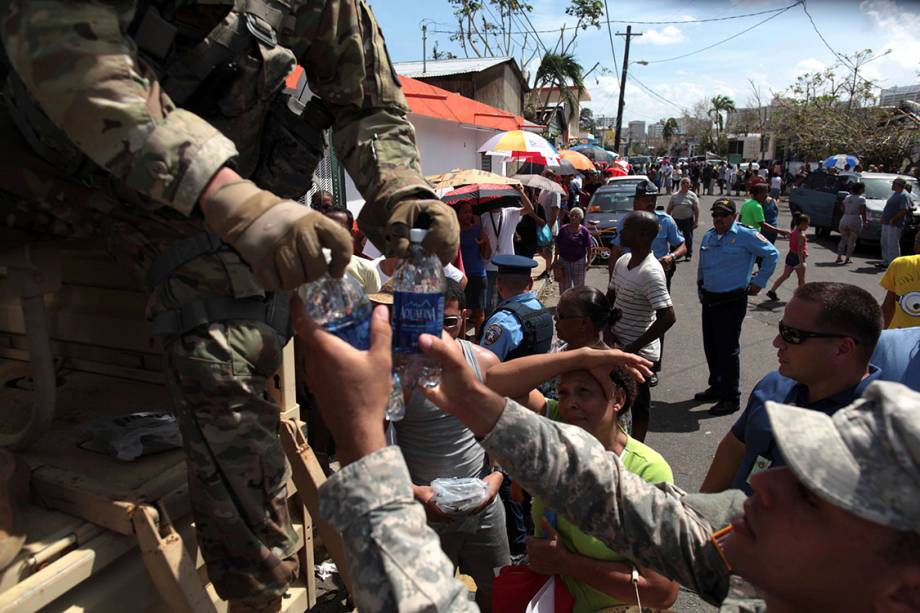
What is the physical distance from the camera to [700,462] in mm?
5020

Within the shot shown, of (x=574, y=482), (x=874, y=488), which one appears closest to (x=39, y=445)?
(x=574, y=482)

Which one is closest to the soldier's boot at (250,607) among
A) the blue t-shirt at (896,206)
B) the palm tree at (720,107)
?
the blue t-shirt at (896,206)

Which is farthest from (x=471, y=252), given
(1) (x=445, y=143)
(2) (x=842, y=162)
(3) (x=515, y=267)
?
(2) (x=842, y=162)

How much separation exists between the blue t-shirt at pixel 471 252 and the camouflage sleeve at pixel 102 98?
587 cm

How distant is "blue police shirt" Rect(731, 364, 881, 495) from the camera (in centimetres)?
238

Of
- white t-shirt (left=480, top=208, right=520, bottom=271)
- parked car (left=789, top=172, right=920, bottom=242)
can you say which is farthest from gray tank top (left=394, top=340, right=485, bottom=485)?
parked car (left=789, top=172, right=920, bottom=242)

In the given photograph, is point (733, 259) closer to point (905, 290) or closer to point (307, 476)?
point (905, 290)

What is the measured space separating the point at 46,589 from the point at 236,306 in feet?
2.78

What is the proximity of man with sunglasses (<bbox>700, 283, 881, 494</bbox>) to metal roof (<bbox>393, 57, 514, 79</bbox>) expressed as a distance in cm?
1968

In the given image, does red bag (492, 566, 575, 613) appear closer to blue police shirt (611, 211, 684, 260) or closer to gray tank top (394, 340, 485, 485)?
gray tank top (394, 340, 485, 485)

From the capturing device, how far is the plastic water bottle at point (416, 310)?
1408 millimetres

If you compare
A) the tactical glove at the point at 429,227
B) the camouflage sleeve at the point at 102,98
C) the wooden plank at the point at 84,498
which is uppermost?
the camouflage sleeve at the point at 102,98

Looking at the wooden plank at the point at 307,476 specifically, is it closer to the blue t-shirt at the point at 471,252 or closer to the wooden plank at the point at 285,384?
the wooden plank at the point at 285,384

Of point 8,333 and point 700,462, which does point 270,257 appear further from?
point 700,462
